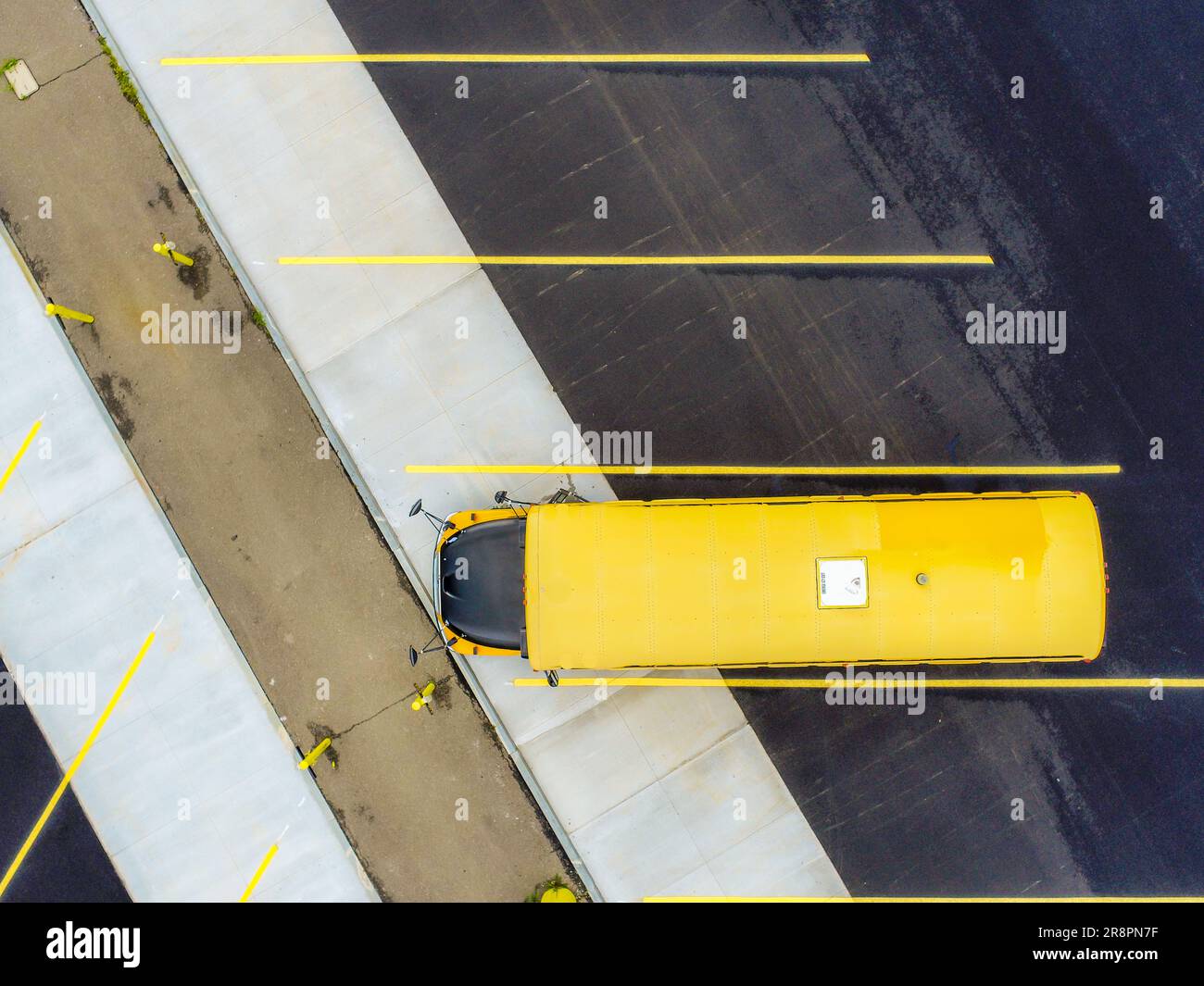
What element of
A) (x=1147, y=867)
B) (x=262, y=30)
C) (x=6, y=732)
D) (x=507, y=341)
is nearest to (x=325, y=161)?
(x=262, y=30)

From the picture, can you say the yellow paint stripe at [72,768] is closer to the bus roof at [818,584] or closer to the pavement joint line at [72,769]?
the pavement joint line at [72,769]

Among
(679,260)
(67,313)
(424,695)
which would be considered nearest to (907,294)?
(679,260)

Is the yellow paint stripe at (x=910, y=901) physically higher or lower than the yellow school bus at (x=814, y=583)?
lower

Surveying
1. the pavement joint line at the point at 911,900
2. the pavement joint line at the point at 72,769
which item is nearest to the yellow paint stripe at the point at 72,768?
the pavement joint line at the point at 72,769

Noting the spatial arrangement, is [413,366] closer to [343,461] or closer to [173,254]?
[343,461]

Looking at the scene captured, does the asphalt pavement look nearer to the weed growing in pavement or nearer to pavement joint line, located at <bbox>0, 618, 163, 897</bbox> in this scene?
the weed growing in pavement
